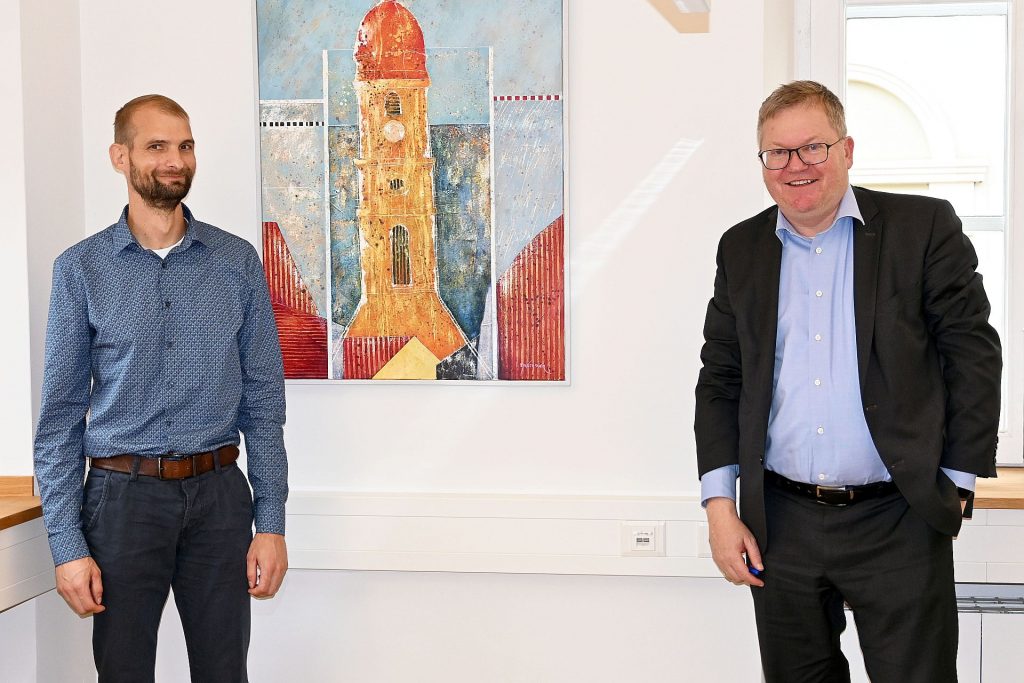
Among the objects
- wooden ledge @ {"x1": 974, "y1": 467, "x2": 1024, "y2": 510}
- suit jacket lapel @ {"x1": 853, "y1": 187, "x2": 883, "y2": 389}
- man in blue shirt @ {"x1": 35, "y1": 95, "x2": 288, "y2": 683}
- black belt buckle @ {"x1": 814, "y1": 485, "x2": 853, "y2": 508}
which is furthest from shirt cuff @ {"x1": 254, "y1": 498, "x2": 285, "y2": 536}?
wooden ledge @ {"x1": 974, "y1": 467, "x2": 1024, "y2": 510}

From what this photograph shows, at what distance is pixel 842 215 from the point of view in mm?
1945

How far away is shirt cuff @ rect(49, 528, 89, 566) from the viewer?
2062 mm

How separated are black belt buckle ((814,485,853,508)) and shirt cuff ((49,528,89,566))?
156 cm

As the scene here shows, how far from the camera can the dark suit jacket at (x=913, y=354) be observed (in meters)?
1.83

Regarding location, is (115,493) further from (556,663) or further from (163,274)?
(556,663)

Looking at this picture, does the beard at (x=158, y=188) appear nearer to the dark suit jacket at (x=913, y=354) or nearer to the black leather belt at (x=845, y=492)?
the dark suit jacket at (x=913, y=354)

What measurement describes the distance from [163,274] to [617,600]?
4.82 ft

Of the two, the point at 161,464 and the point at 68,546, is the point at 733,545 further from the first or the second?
the point at 68,546

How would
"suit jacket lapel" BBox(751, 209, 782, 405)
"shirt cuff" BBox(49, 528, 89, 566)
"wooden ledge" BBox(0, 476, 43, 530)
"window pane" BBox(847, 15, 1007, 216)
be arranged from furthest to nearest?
"window pane" BBox(847, 15, 1007, 216) → "wooden ledge" BBox(0, 476, 43, 530) → "shirt cuff" BBox(49, 528, 89, 566) → "suit jacket lapel" BBox(751, 209, 782, 405)

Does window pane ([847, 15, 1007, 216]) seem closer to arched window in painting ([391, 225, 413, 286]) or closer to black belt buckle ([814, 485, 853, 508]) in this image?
black belt buckle ([814, 485, 853, 508])

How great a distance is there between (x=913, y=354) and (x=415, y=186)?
1.38 m

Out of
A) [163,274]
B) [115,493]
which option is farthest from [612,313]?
[115,493]

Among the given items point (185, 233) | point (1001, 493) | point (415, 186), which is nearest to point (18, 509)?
point (185, 233)

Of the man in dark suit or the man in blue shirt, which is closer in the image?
the man in dark suit
